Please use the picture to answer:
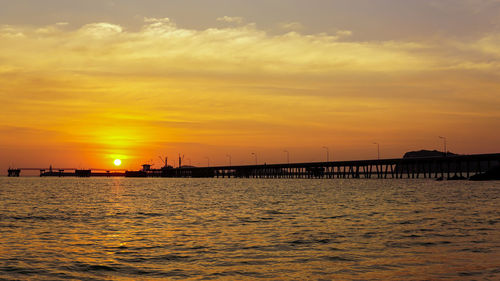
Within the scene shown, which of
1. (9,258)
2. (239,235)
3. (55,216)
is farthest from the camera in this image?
(55,216)

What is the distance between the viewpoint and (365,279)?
710 inches

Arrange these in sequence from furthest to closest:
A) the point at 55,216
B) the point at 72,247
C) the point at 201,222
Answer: the point at 55,216 → the point at 201,222 → the point at 72,247

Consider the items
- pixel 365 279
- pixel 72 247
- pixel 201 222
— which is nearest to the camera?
pixel 365 279

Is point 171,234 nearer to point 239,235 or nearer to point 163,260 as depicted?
point 239,235

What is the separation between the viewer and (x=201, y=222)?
39156 millimetres

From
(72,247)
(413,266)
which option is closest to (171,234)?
(72,247)

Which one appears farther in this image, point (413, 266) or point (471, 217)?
point (471, 217)

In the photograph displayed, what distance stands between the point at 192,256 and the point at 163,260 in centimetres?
144

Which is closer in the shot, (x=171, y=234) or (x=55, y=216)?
(x=171, y=234)

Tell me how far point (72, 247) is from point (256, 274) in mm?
11903

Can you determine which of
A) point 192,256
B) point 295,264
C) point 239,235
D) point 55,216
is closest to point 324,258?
point 295,264

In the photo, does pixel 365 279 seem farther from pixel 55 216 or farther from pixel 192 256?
pixel 55 216

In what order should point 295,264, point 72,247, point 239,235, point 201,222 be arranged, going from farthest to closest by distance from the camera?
point 201,222
point 239,235
point 72,247
point 295,264

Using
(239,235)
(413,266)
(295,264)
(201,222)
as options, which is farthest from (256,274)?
(201,222)
